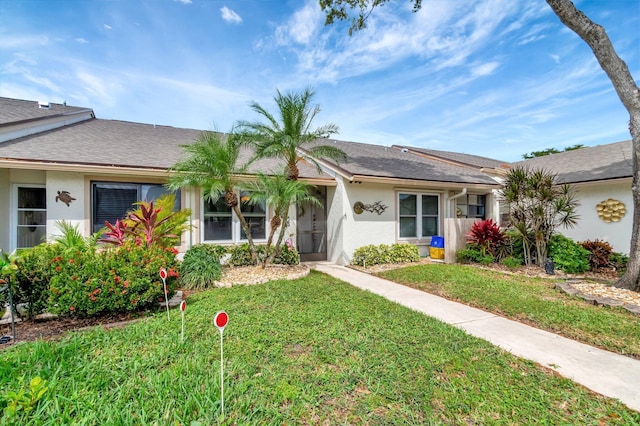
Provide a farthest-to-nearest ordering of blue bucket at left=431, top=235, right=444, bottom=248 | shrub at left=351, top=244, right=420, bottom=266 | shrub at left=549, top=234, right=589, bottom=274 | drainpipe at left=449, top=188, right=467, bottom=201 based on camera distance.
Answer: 1. drainpipe at left=449, top=188, right=467, bottom=201
2. blue bucket at left=431, top=235, right=444, bottom=248
3. shrub at left=351, top=244, right=420, bottom=266
4. shrub at left=549, top=234, right=589, bottom=274

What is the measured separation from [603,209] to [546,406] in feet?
38.4

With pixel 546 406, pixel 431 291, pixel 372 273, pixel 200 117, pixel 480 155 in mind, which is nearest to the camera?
pixel 546 406

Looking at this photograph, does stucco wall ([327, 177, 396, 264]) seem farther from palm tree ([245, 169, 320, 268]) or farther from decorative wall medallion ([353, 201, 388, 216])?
palm tree ([245, 169, 320, 268])

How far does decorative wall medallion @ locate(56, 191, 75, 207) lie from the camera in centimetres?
760

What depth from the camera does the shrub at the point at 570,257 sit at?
8914 mm

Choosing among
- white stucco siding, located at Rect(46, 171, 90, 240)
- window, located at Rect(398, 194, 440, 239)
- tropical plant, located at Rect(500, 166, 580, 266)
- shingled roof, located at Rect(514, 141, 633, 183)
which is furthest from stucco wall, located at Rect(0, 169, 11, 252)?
shingled roof, located at Rect(514, 141, 633, 183)

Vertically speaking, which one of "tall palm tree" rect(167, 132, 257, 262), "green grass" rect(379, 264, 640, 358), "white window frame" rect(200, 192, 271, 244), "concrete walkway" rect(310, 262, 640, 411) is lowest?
"concrete walkway" rect(310, 262, 640, 411)

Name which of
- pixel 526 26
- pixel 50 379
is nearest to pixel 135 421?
pixel 50 379

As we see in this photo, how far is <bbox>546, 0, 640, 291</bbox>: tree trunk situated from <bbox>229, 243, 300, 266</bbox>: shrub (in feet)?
28.2

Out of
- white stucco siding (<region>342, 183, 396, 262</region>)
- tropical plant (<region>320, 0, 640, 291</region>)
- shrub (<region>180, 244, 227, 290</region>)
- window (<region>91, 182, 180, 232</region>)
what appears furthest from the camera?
white stucco siding (<region>342, 183, 396, 262</region>)

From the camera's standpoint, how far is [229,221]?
9570mm

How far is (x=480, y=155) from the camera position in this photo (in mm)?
22156

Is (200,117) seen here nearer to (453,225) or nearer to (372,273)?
(372,273)

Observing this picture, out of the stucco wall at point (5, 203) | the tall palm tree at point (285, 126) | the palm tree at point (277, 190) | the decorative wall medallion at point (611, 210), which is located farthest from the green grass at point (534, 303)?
the stucco wall at point (5, 203)
